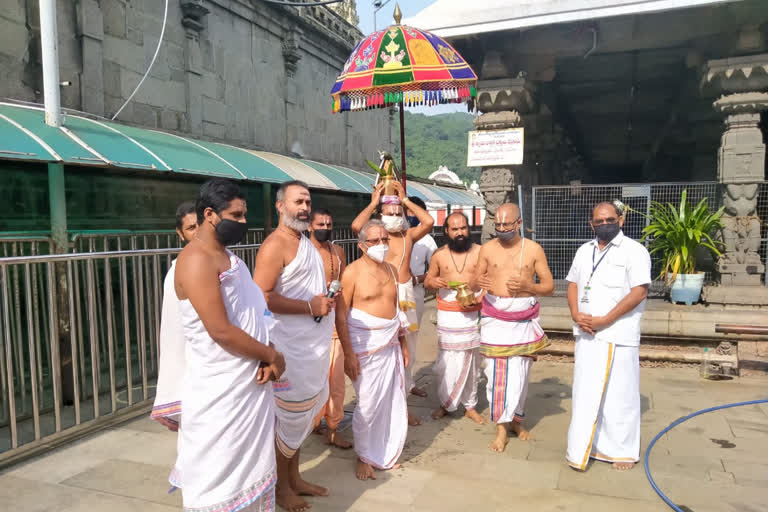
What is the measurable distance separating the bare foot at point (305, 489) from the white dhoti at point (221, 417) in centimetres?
92

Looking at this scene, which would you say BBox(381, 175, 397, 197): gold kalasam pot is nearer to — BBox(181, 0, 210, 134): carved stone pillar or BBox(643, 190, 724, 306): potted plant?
BBox(643, 190, 724, 306): potted plant

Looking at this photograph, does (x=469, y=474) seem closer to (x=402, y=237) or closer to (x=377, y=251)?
(x=377, y=251)

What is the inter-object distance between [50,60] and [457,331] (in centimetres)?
486

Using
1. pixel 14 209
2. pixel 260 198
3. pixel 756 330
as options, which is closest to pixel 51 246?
pixel 14 209

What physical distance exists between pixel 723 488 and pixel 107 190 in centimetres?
670

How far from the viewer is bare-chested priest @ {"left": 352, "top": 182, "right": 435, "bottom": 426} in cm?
477

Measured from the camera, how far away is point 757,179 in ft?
22.9

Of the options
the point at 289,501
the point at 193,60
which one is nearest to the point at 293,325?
the point at 289,501

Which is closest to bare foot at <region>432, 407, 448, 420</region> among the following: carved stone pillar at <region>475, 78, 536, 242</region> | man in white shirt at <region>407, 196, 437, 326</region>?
man in white shirt at <region>407, 196, 437, 326</region>

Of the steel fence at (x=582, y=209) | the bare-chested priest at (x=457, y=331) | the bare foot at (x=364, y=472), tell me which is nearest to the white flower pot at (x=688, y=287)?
the steel fence at (x=582, y=209)

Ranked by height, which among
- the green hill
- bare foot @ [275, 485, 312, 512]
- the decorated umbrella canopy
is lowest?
bare foot @ [275, 485, 312, 512]

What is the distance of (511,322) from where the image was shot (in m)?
4.39

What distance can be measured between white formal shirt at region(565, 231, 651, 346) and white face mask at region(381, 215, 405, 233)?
1.66m

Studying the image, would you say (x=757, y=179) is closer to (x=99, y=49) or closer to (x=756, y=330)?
(x=756, y=330)
